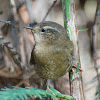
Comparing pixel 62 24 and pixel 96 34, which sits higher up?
pixel 62 24

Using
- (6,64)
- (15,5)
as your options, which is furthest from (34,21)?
(6,64)

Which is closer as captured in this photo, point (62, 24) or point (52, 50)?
point (52, 50)

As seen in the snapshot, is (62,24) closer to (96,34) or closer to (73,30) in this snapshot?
(96,34)

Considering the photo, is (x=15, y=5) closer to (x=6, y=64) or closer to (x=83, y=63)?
(x=6, y=64)

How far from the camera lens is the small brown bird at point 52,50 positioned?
1.23 m

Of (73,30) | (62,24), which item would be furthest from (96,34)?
(73,30)

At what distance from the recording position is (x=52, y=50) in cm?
123

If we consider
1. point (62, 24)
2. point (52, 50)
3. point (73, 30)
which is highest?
point (62, 24)

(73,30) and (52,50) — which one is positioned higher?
(73,30)

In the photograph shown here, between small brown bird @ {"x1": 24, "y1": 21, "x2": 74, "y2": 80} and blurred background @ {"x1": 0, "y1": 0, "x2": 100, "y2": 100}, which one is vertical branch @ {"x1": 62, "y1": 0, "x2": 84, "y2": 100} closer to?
small brown bird @ {"x1": 24, "y1": 21, "x2": 74, "y2": 80}

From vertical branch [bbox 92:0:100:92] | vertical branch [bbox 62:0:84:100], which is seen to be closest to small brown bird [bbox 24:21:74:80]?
vertical branch [bbox 62:0:84:100]

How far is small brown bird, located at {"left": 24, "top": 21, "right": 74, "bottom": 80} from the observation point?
123 cm

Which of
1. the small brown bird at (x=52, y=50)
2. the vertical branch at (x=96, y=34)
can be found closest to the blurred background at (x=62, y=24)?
the vertical branch at (x=96, y=34)

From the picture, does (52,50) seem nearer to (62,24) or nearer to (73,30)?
(73,30)
